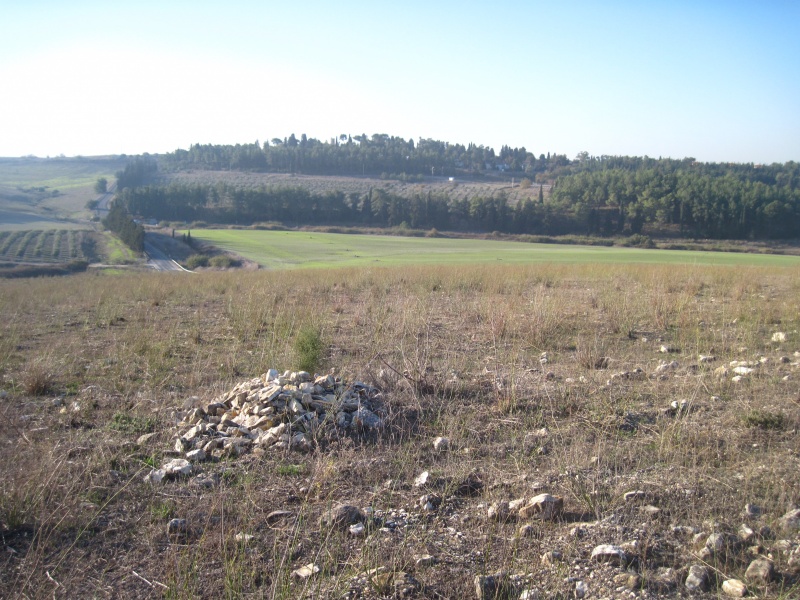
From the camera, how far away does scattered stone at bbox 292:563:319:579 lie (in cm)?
268

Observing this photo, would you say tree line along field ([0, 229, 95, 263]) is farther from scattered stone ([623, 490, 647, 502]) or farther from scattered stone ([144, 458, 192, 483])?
scattered stone ([623, 490, 647, 502])

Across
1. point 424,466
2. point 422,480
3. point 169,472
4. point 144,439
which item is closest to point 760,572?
point 422,480

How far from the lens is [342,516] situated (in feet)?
10.4

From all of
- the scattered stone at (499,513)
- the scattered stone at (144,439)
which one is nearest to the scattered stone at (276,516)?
the scattered stone at (499,513)

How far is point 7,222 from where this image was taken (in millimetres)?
58438

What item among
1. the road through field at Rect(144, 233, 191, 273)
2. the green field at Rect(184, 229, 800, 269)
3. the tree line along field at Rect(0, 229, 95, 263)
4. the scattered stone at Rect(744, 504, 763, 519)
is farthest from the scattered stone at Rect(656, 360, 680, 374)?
the tree line along field at Rect(0, 229, 95, 263)

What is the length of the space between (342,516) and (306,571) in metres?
0.49

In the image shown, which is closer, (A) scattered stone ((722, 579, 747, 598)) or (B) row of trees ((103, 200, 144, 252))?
(A) scattered stone ((722, 579, 747, 598))

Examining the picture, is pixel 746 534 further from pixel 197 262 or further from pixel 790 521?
pixel 197 262

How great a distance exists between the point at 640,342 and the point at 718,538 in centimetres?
476

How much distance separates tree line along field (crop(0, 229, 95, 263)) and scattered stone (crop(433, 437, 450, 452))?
39.8m

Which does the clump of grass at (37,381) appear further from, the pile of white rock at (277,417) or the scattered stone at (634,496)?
the scattered stone at (634,496)

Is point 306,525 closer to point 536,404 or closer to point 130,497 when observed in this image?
point 130,497

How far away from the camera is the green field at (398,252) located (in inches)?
1344
